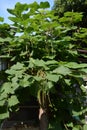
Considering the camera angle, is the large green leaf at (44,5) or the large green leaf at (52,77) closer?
the large green leaf at (52,77)

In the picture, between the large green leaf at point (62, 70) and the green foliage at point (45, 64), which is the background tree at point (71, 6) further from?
Answer: the large green leaf at point (62, 70)

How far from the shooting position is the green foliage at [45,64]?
331cm

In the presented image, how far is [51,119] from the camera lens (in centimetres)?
382

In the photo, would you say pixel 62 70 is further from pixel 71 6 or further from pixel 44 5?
pixel 71 6

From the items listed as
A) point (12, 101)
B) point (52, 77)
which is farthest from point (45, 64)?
point (12, 101)

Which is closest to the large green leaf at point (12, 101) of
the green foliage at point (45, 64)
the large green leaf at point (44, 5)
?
the green foliage at point (45, 64)

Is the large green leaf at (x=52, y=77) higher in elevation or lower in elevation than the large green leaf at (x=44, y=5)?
lower

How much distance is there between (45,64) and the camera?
3.34 metres

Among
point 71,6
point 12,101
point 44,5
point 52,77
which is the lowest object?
point 71,6

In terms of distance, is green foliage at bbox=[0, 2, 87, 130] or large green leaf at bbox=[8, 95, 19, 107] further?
large green leaf at bbox=[8, 95, 19, 107]

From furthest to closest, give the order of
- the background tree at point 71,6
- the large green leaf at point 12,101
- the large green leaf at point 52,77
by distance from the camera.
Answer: the background tree at point 71,6
the large green leaf at point 12,101
the large green leaf at point 52,77

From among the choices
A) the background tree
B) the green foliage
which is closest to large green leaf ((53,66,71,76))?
the green foliage

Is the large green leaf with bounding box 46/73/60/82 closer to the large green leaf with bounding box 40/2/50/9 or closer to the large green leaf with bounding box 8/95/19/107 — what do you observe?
the large green leaf with bounding box 8/95/19/107

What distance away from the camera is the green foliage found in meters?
3.31
